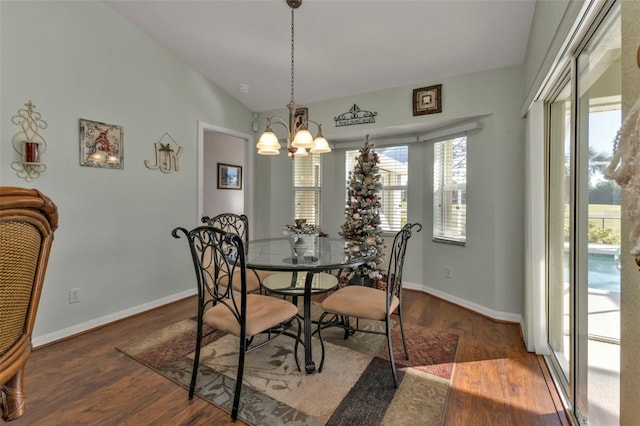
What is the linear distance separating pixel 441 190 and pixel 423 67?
4.65 feet

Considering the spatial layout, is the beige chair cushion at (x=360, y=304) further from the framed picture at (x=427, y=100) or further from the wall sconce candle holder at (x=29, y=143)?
the wall sconce candle holder at (x=29, y=143)

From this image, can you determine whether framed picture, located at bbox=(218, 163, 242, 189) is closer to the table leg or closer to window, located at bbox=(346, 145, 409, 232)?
window, located at bbox=(346, 145, 409, 232)

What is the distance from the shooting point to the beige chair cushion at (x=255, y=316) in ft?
5.72

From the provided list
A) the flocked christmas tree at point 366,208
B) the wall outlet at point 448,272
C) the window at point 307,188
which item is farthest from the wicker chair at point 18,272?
the window at point 307,188

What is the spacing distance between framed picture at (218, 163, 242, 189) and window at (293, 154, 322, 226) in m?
2.07

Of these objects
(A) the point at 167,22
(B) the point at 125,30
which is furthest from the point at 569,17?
(B) the point at 125,30

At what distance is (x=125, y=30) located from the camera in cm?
300

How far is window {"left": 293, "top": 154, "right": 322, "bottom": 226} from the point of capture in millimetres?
4479

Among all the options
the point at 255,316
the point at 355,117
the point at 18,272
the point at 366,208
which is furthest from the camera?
the point at 355,117

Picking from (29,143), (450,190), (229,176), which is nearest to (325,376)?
(450,190)

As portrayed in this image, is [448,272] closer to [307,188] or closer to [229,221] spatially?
[307,188]

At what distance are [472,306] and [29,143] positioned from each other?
430cm

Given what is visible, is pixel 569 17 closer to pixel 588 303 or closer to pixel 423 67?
pixel 588 303

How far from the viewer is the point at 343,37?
2.84 m
